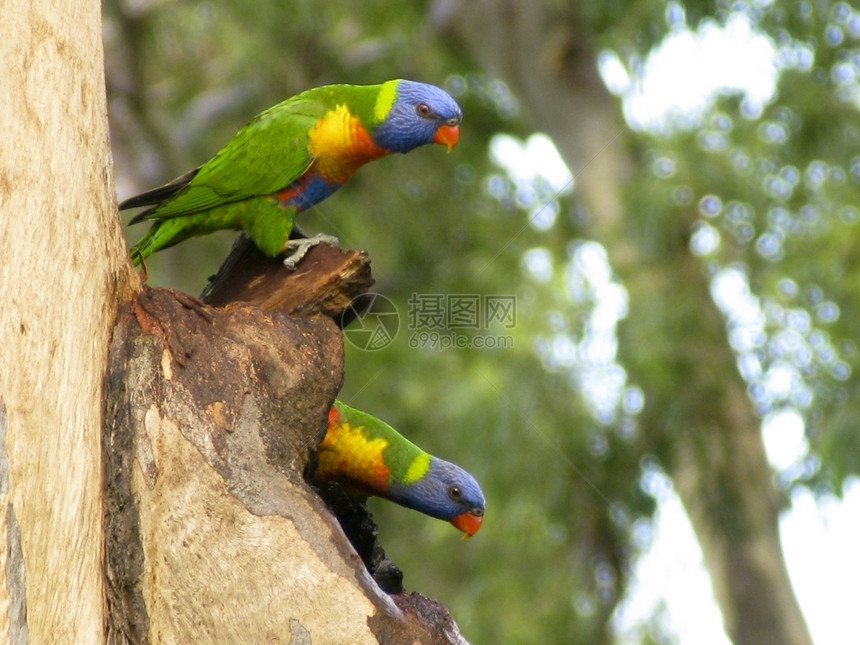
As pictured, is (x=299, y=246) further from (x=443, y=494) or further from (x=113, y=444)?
(x=443, y=494)

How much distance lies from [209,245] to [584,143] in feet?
10.2

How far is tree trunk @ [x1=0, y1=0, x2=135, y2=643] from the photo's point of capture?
1.76 meters

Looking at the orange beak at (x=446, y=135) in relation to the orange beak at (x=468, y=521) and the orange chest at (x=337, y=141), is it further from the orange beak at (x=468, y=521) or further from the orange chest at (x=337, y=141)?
the orange beak at (x=468, y=521)

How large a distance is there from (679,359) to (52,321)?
3952 millimetres

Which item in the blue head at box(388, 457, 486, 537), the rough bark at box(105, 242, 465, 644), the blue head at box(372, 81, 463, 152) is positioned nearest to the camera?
the rough bark at box(105, 242, 465, 644)


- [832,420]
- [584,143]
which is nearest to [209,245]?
[584,143]

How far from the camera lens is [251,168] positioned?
2982 millimetres

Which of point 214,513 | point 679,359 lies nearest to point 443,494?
point 214,513

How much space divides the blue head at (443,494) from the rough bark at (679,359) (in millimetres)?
2065

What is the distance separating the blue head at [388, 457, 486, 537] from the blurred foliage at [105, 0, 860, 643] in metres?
2.08

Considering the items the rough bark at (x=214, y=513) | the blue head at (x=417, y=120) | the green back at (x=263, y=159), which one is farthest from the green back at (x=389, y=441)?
the rough bark at (x=214, y=513)

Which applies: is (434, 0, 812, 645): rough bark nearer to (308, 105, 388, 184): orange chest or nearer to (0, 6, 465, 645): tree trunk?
(308, 105, 388, 184): orange chest

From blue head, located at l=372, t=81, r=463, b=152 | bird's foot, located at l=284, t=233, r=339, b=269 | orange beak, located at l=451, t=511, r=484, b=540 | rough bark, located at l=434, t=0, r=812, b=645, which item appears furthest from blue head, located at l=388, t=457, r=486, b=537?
rough bark, located at l=434, t=0, r=812, b=645

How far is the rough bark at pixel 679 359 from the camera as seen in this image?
5273 millimetres
